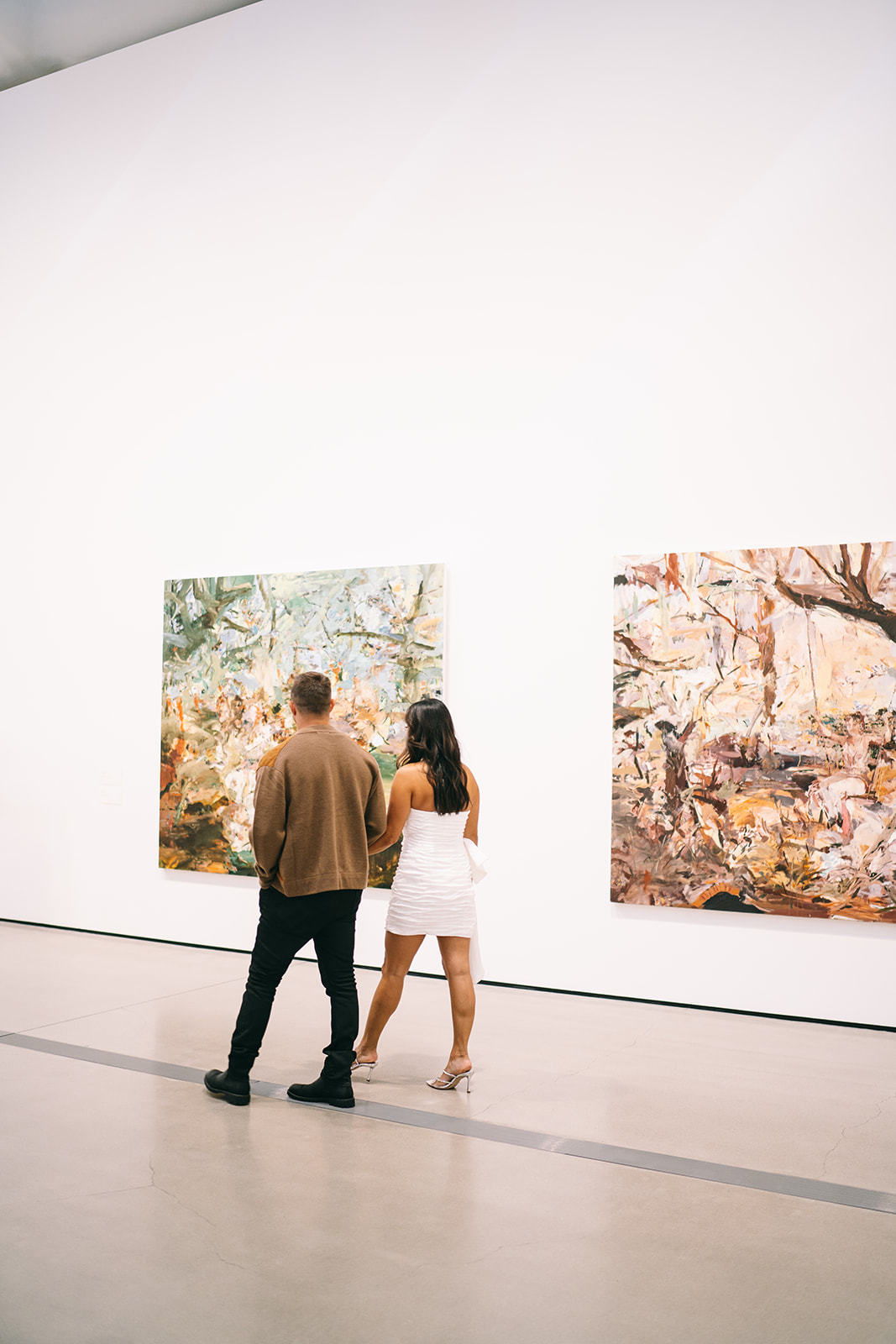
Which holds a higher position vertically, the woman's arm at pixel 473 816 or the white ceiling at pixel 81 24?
the white ceiling at pixel 81 24

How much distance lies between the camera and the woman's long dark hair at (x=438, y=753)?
16.7ft

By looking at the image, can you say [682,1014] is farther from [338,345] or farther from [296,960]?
[338,345]

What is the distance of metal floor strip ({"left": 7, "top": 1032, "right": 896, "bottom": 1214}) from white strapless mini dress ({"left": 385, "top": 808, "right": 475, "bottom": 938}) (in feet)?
2.63

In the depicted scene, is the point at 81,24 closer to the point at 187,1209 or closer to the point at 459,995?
the point at 459,995

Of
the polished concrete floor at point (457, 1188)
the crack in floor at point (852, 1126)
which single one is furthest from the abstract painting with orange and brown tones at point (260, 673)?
the crack in floor at point (852, 1126)

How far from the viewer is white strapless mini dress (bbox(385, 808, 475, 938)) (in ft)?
16.5

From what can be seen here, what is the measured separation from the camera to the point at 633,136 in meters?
7.27

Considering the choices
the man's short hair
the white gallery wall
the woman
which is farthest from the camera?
the white gallery wall

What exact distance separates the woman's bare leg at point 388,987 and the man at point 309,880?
27cm

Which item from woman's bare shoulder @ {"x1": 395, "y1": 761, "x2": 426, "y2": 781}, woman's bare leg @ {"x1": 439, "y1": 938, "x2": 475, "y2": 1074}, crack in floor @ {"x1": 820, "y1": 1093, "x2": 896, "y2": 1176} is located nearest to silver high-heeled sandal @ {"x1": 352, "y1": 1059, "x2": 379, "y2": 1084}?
woman's bare leg @ {"x1": 439, "y1": 938, "x2": 475, "y2": 1074}

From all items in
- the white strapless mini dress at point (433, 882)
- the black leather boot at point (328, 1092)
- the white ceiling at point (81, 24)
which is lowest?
the black leather boot at point (328, 1092)

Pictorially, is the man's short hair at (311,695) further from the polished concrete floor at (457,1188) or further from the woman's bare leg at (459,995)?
the polished concrete floor at (457,1188)

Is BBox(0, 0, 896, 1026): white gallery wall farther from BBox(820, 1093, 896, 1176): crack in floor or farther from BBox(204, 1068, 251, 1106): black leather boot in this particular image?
BBox(204, 1068, 251, 1106): black leather boot

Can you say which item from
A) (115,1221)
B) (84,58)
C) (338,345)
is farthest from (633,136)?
(115,1221)
